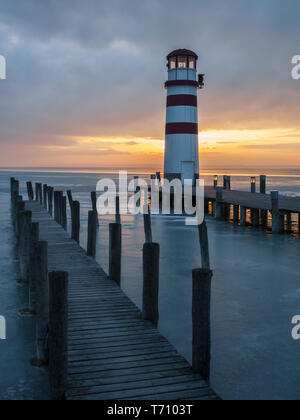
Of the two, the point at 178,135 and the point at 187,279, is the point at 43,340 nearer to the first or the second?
the point at 187,279

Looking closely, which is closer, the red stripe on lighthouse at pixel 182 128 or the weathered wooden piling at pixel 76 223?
the weathered wooden piling at pixel 76 223

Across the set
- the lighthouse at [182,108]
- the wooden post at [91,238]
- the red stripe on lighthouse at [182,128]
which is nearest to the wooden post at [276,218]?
the lighthouse at [182,108]

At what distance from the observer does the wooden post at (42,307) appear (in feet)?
18.1

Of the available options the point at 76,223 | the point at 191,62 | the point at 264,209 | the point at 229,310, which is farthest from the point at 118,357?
the point at 191,62

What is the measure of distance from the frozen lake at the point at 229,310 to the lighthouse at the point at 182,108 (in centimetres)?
756

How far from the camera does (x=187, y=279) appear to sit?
10195mm

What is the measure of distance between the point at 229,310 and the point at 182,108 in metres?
15.4

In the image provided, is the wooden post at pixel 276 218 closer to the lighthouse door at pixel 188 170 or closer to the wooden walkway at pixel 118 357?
the lighthouse door at pixel 188 170

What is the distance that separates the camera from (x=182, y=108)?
71.2 feet

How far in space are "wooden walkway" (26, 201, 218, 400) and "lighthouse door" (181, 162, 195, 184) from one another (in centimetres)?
1575

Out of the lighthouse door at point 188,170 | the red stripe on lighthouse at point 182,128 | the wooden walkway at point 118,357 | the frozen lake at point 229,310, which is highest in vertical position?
the red stripe on lighthouse at point 182,128

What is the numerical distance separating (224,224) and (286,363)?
14062 mm

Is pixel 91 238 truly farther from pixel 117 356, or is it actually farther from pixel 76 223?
pixel 117 356

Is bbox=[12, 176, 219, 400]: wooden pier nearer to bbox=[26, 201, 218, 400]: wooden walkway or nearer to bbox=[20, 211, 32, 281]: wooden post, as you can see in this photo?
bbox=[26, 201, 218, 400]: wooden walkway
